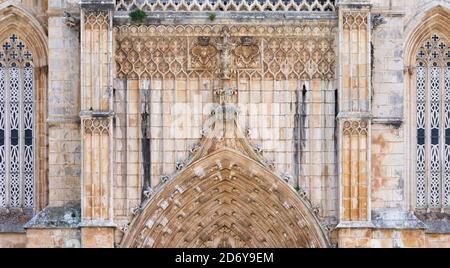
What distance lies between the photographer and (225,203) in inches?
1377

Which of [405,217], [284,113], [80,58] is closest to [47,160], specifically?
[80,58]

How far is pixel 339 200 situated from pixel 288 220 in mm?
1244

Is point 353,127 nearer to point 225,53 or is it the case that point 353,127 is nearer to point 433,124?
point 433,124

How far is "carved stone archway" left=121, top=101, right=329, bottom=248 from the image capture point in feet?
112

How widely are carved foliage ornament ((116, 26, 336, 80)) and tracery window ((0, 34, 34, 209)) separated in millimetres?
2388

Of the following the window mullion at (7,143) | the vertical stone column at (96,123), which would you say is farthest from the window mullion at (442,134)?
the window mullion at (7,143)

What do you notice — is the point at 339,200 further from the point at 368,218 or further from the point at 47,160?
the point at 47,160

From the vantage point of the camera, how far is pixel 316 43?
34.5 meters

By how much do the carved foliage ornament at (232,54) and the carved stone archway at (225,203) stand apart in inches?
39.6

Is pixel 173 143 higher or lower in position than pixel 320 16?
lower

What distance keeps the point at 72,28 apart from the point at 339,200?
6424mm

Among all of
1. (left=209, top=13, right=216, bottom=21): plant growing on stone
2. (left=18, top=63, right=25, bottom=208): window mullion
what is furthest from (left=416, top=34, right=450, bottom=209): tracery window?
(left=18, top=63, right=25, bottom=208): window mullion

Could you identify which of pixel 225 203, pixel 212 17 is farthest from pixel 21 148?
pixel 212 17

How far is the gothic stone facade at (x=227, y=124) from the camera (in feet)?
111
